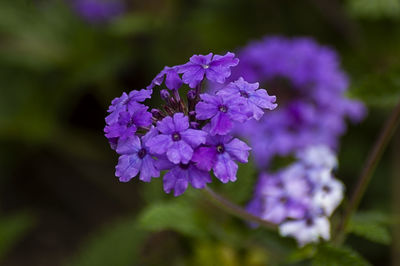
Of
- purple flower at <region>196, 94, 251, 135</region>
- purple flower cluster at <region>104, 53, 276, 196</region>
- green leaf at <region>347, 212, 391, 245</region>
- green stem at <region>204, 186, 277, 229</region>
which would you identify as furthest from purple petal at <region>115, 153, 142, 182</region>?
green leaf at <region>347, 212, 391, 245</region>

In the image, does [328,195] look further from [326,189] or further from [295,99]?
[295,99]

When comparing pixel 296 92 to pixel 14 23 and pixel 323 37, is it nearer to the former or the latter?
pixel 323 37

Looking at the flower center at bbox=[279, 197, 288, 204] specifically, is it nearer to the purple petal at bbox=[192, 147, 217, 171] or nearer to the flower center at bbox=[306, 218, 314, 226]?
the flower center at bbox=[306, 218, 314, 226]

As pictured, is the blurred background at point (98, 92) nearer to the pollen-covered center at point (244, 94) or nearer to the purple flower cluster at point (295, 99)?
the purple flower cluster at point (295, 99)

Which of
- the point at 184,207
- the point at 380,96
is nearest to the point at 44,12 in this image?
the point at 184,207

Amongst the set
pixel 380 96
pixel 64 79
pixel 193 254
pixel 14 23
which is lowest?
pixel 193 254

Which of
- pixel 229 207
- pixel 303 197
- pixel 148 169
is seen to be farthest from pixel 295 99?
pixel 148 169

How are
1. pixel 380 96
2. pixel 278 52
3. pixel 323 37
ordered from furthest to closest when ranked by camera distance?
pixel 323 37
pixel 278 52
pixel 380 96
